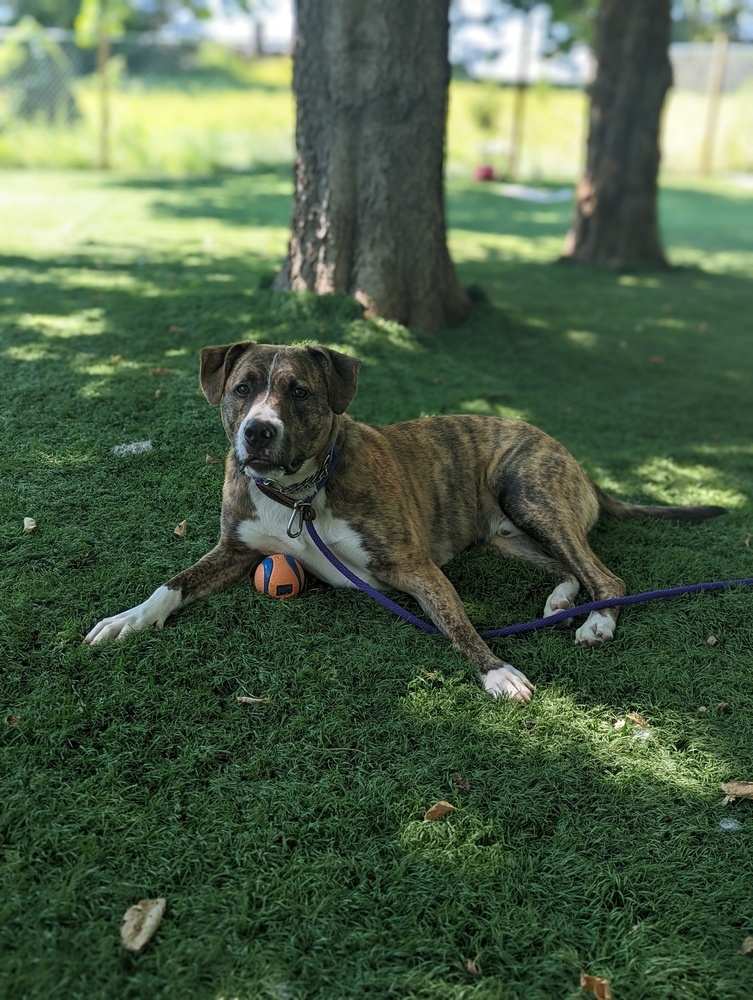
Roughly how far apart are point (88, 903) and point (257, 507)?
1937mm

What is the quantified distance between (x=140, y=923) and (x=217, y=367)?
244 centimetres

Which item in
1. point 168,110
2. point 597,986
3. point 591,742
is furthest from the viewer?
point 168,110

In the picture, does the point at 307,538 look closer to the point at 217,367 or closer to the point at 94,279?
the point at 217,367

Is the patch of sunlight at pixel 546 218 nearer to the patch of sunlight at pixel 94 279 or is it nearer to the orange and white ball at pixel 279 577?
the patch of sunlight at pixel 94 279

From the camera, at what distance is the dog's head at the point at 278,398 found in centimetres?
374

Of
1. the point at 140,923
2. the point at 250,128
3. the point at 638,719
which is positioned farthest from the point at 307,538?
the point at 250,128

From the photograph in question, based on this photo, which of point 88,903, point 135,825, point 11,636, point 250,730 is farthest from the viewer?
point 11,636

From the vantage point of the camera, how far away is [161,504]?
4.82 meters

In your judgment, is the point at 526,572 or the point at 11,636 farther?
the point at 526,572

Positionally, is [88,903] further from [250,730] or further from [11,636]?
[11,636]

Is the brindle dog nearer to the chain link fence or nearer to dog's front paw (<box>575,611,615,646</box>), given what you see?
dog's front paw (<box>575,611,615,646</box>)

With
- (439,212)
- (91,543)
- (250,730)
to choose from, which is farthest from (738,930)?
(439,212)

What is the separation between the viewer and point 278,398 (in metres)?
3.87

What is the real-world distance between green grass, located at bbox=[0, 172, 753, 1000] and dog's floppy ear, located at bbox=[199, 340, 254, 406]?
815mm
